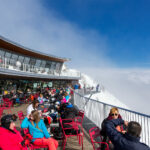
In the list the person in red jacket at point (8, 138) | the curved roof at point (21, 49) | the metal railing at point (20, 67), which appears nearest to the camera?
the person in red jacket at point (8, 138)

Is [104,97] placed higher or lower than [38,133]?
lower

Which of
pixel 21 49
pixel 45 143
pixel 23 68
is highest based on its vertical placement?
→ pixel 21 49

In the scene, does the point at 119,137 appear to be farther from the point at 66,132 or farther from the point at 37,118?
the point at 66,132

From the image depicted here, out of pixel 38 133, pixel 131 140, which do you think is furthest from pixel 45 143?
pixel 131 140

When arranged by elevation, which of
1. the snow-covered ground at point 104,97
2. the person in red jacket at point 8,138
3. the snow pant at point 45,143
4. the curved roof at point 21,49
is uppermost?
the curved roof at point 21,49

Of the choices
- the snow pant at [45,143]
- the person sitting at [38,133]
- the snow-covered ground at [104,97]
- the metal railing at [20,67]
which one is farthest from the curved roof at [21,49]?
the snow pant at [45,143]

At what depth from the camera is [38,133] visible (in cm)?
334

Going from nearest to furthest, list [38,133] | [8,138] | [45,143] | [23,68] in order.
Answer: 1. [8,138]
2. [45,143]
3. [38,133]
4. [23,68]

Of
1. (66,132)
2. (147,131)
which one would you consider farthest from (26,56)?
(147,131)

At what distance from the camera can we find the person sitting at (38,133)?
323cm

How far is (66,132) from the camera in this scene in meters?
4.25

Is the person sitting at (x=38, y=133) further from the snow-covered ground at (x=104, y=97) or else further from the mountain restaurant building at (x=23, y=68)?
the snow-covered ground at (x=104, y=97)

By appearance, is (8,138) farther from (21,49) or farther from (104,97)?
(104,97)

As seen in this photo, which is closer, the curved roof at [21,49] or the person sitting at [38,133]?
the person sitting at [38,133]
